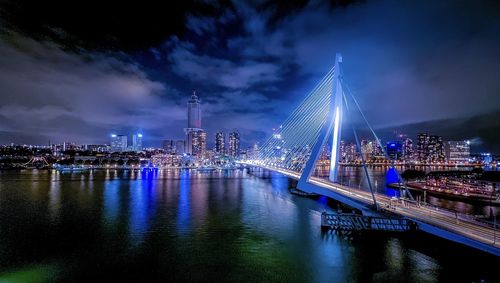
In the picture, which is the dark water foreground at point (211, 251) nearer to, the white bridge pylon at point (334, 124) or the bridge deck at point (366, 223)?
the bridge deck at point (366, 223)

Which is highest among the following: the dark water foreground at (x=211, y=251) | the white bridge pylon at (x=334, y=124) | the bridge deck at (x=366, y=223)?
the white bridge pylon at (x=334, y=124)

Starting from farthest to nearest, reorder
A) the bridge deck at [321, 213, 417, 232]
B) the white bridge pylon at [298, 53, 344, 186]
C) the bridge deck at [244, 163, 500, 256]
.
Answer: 1. the white bridge pylon at [298, 53, 344, 186]
2. the bridge deck at [321, 213, 417, 232]
3. the bridge deck at [244, 163, 500, 256]

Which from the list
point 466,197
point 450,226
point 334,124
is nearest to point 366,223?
point 450,226

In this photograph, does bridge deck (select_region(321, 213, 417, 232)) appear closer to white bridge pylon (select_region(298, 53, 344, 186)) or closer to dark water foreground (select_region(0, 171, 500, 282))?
dark water foreground (select_region(0, 171, 500, 282))

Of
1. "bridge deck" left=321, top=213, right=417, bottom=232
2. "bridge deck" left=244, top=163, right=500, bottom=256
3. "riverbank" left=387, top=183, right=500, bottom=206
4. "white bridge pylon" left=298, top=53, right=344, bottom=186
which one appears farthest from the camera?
"riverbank" left=387, top=183, right=500, bottom=206

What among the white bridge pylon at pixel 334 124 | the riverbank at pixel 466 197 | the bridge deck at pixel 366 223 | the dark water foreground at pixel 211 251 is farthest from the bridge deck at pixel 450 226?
the riverbank at pixel 466 197

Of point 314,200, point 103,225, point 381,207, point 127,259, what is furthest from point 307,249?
point 314,200

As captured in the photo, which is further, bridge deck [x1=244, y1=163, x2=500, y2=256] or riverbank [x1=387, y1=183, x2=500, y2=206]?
riverbank [x1=387, y1=183, x2=500, y2=206]

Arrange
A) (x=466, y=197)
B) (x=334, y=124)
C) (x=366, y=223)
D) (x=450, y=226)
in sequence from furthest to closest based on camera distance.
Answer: (x=466, y=197)
(x=334, y=124)
(x=366, y=223)
(x=450, y=226)

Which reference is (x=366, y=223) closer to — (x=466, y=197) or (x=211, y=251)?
(x=211, y=251)

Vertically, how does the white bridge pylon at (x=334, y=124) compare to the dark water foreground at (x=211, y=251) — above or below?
above

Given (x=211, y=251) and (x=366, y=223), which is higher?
(x=366, y=223)

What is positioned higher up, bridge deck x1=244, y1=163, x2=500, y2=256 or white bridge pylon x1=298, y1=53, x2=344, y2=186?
white bridge pylon x1=298, y1=53, x2=344, y2=186

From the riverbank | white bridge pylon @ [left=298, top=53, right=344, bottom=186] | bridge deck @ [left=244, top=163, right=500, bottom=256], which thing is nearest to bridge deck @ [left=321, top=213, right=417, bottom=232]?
bridge deck @ [left=244, top=163, right=500, bottom=256]
